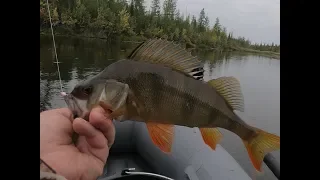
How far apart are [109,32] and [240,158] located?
1.39 m

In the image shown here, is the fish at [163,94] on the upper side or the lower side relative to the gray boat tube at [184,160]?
upper

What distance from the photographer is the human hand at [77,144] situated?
0.44m

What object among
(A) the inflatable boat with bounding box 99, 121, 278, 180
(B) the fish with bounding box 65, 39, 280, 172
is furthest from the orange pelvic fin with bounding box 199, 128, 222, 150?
(A) the inflatable boat with bounding box 99, 121, 278, 180

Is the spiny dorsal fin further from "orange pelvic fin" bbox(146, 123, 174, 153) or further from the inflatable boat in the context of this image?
the inflatable boat

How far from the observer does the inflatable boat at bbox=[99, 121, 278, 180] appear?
1362 mm

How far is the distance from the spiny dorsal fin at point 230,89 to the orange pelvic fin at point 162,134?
0.28ft

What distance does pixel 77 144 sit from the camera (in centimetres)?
55

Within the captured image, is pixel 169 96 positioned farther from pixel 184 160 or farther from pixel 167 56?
pixel 184 160

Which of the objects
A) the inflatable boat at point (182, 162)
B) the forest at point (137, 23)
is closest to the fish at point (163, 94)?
the forest at point (137, 23)

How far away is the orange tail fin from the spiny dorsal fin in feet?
0.17

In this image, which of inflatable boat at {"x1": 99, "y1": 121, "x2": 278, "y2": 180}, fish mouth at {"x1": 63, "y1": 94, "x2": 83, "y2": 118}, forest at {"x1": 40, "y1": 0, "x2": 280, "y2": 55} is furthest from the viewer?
inflatable boat at {"x1": 99, "y1": 121, "x2": 278, "y2": 180}

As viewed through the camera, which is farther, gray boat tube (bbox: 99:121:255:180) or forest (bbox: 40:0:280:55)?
gray boat tube (bbox: 99:121:255:180)

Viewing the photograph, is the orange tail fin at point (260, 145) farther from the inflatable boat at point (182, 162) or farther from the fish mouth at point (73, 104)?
the inflatable boat at point (182, 162)
